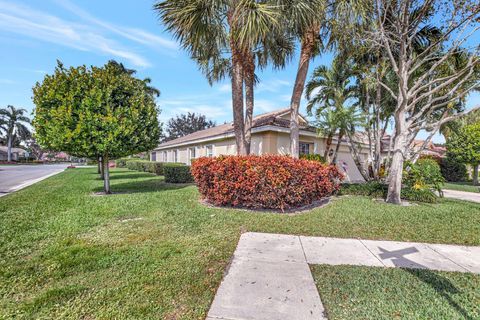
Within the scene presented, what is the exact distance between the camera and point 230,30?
827cm

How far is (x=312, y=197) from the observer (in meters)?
7.78

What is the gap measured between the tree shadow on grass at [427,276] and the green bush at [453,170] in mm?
20634

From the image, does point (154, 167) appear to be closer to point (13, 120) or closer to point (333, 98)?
point (333, 98)

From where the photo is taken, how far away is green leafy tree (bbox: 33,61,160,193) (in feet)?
25.5

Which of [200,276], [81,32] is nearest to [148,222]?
[200,276]

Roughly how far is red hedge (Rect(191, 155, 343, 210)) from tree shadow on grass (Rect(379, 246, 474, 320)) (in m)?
2.96

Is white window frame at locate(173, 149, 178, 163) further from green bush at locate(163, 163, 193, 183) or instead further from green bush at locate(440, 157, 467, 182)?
green bush at locate(440, 157, 467, 182)

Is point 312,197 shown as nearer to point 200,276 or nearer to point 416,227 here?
point 416,227

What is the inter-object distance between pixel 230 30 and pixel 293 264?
793 centimetres

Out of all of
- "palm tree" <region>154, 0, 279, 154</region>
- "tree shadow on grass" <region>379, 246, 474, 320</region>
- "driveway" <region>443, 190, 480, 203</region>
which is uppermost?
"palm tree" <region>154, 0, 279, 154</region>

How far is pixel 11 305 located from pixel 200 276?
206 cm

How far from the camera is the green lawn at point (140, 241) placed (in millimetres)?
2594

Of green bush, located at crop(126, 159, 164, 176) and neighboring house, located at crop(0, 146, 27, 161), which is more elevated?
neighboring house, located at crop(0, 146, 27, 161)

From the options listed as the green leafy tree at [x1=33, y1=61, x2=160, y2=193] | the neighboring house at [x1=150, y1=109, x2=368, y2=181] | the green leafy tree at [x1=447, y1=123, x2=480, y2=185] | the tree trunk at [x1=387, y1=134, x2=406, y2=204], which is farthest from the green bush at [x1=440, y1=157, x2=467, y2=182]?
the green leafy tree at [x1=33, y1=61, x2=160, y2=193]
